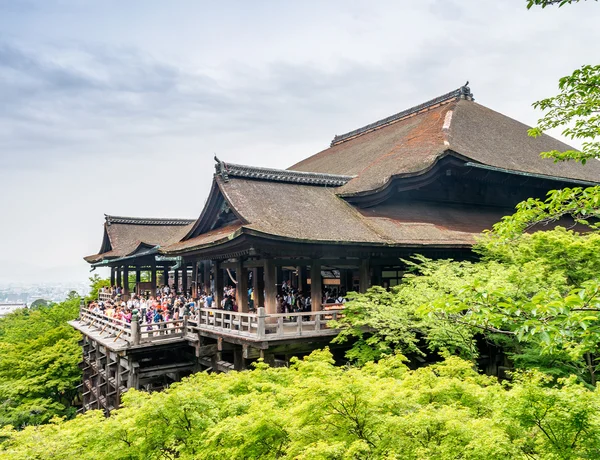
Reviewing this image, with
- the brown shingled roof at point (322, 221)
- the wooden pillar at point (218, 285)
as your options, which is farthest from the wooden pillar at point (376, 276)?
the wooden pillar at point (218, 285)

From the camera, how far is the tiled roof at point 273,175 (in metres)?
16.9

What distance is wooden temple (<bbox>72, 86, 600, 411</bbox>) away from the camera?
14850mm

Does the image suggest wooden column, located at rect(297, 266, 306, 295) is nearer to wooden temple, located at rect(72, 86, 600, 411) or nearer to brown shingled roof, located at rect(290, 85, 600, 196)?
wooden temple, located at rect(72, 86, 600, 411)

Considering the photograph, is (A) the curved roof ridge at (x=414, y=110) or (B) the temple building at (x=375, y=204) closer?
(B) the temple building at (x=375, y=204)

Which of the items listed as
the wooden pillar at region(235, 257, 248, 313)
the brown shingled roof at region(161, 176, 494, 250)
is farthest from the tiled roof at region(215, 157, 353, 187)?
the wooden pillar at region(235, 257, 248, 313)

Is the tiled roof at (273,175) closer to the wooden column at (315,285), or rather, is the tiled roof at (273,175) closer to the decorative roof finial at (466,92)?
the wooden column at (315,285)

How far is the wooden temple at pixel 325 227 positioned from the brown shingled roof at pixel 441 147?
0.11m

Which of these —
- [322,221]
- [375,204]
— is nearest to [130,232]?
[375,204]

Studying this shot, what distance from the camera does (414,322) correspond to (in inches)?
508

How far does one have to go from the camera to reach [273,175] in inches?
715

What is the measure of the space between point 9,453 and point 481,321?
26.1 ft

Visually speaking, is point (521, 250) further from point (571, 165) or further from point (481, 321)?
point (571, 165)

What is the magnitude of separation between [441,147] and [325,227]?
8072 millimetres

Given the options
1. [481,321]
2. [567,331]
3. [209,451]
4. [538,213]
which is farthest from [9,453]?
[538,213]
